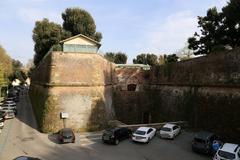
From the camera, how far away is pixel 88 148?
70.4 feet

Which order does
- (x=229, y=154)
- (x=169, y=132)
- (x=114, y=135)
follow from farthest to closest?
(x=169, y=132)
(x=114, y=135)
(x=229, y=154)

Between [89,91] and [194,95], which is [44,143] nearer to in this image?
[89,91]

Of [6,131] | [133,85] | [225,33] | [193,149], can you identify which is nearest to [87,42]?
[133,85]

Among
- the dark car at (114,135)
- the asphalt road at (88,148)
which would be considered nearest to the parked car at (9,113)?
the asphalt road at (88,148)

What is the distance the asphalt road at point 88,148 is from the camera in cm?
1942

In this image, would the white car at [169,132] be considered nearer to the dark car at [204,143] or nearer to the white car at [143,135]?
the white car at [143,135]

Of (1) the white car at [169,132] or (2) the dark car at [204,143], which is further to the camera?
(1) the white car at [169,132]

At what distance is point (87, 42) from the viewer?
3653 cm

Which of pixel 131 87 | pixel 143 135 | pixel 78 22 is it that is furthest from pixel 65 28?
pixel 143 135

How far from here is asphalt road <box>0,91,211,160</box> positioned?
1942 cm

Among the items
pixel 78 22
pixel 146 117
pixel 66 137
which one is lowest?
pixel 146 117

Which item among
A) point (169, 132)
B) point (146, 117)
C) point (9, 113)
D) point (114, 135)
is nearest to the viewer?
point (114, 135)

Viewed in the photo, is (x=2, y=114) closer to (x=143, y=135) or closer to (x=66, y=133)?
(x=66, y=133)

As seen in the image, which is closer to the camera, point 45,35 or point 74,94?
point 74,94
